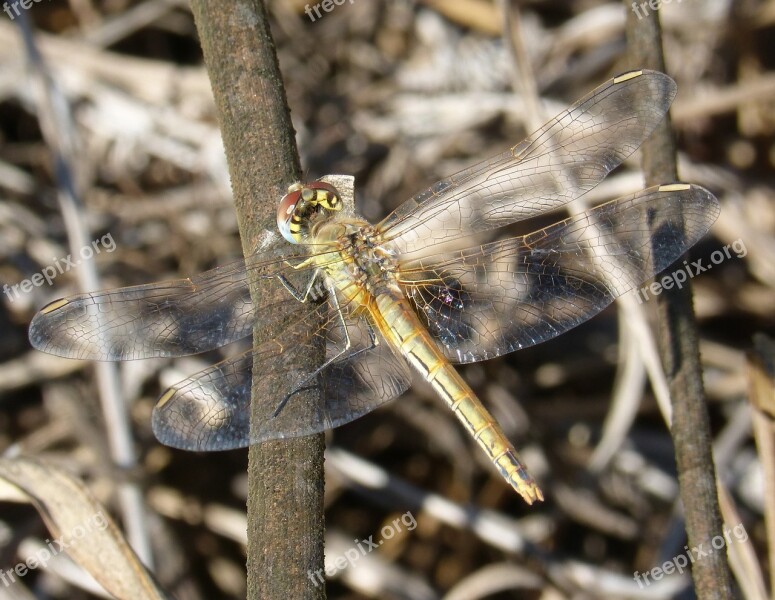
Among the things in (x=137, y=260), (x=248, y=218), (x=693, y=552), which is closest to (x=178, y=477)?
(x=137, y=260)

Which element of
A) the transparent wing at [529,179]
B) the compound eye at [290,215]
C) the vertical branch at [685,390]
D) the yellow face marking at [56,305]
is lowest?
the vertical branch at [685,390]

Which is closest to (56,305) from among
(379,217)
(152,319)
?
(152,319)

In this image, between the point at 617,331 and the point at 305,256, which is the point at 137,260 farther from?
the point at 617,331

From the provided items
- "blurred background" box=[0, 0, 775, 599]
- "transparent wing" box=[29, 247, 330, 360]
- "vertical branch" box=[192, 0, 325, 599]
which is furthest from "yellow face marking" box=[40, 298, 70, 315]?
"blurred background" box=[0, 0, 775, 599]

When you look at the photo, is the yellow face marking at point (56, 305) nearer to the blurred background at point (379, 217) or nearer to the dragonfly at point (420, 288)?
the dragonfly at point (420, 288)

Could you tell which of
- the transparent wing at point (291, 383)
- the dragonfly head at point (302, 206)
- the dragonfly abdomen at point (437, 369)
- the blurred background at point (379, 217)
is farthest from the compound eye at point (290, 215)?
the blurred background at point (379, 217)

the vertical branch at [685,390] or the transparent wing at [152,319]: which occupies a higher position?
the transparent wing at [152,319]
